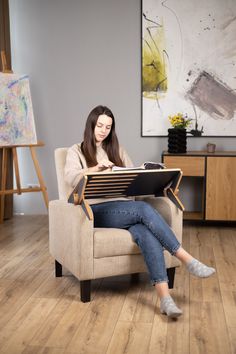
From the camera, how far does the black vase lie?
4242 millimetres

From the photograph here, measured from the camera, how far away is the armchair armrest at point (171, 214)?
278 cm

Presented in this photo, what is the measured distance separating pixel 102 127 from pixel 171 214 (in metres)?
0.65

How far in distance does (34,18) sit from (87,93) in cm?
86

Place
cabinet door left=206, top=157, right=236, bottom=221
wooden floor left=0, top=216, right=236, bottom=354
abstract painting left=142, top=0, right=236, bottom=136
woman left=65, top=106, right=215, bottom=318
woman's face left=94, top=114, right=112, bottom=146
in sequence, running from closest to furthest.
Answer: wooden floor left=0, top=216, right=236, bottom=354, woman left=65, top=106, right=215, bottom=318, woman's face left=94, top=114, right=112, bottom=146, cabinet door left=206, top=157, right=236, bottom=221, abstract painting left=142, top=0, right=236, bottom=136

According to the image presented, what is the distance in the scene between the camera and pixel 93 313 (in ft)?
8.04

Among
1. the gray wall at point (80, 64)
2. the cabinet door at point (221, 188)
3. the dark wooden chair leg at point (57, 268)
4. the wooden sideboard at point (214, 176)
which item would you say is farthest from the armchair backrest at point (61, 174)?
the gray wall at point (80, 64)

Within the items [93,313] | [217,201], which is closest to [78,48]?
[217,201]

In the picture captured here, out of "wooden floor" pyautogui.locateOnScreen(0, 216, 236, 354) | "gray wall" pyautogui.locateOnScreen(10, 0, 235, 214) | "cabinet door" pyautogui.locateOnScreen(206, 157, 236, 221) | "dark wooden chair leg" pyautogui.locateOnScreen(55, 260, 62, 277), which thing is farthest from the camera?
"gray wall" pyautogui.locateOnScreen(10, 0, 235, 214)

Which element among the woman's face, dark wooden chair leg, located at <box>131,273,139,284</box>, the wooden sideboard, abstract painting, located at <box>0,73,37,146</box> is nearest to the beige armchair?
dark wooden chair leg, located at <box>131,273,139,284</box>

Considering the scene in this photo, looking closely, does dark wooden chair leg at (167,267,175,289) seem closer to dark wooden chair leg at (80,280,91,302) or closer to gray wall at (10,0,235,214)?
dark wooden chair leg at (80,280,91,302)

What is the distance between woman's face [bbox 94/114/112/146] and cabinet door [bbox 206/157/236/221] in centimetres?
151

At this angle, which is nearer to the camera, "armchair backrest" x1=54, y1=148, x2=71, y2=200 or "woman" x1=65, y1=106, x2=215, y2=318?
"woman" x1=65, y1=106, x2=215, y2=318

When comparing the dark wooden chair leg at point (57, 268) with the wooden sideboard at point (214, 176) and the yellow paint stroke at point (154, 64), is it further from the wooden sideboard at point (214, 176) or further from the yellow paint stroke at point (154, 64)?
the yellow paint stroke at point (154, 64)

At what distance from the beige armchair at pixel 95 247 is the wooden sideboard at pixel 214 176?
4.67ft
